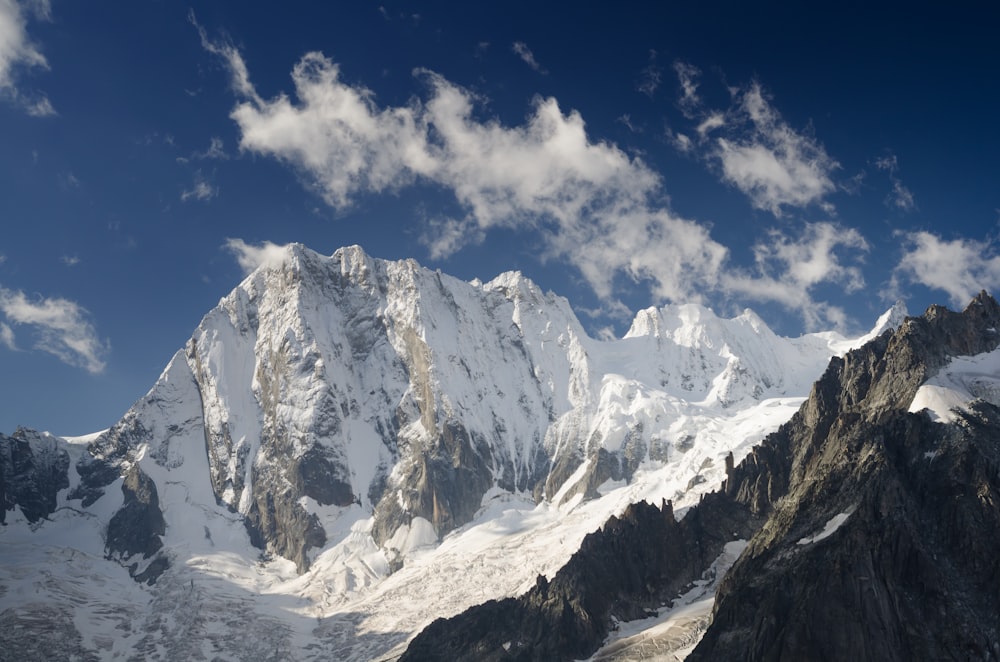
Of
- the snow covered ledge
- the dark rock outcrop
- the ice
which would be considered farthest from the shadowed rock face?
the snow covered ledge

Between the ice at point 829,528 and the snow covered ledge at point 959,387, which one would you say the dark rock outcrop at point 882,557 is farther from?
the snow covered ledge at point 959,387

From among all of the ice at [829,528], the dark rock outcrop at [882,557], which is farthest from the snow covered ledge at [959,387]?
the ice at [829,528]

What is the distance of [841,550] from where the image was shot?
12412 cm

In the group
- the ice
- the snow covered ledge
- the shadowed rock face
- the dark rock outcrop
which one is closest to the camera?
the dark rock outcrop

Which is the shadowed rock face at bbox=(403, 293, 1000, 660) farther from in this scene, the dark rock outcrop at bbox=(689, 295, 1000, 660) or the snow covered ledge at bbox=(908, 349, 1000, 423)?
the snow covered ledge at bbox=(908, 349, 1000, 423)

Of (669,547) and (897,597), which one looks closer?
(897,597)

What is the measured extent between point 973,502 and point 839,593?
88.6 ft

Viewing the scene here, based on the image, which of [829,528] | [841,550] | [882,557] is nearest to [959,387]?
[829,528]

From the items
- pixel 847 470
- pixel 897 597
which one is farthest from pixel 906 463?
pixel 897 597

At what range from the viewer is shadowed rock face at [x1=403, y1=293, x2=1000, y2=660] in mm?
116625

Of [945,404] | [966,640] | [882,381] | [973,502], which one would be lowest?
[966,640]

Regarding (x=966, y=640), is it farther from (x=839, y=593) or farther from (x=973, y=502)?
(x=973, y=502)

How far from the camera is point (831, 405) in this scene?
636ft

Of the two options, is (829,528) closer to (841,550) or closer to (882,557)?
(841,550)
